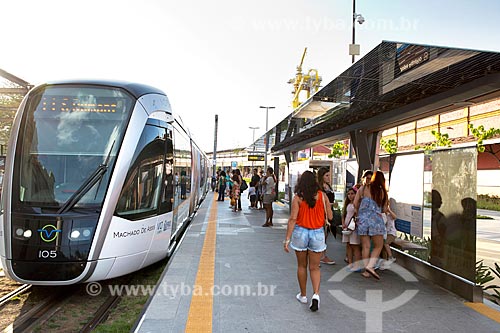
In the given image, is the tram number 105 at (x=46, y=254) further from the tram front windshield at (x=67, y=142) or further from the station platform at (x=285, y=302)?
the station platform at (x=285, y=302)

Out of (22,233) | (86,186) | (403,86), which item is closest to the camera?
(22,233)

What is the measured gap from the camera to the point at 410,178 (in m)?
6.71

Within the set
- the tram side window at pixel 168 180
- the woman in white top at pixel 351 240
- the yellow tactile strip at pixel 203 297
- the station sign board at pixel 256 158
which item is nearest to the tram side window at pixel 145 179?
the tram side window at pixel 168 180

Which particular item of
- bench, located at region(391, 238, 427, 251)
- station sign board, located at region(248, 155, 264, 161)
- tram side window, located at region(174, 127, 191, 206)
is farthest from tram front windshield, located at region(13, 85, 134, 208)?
station sign board, located at region(248, 155, 264, 161)

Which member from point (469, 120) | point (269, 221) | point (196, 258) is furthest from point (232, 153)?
point (196, 258)

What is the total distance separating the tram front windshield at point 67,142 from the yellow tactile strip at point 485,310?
4.87m

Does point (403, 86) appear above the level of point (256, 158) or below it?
above

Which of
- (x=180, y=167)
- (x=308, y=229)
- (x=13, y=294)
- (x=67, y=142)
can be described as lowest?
(x=13, y=294)

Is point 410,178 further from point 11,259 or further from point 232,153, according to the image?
point 232,153

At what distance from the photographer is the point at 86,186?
17.9 feet

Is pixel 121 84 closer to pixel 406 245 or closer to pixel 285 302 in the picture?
→ pixel 285 302

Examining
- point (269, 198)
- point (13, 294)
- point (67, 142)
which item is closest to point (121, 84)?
point (67, 142)

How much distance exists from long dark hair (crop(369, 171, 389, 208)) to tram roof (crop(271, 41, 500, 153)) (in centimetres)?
177

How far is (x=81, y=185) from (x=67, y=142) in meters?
0.69
